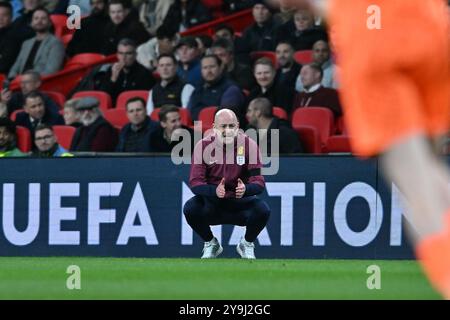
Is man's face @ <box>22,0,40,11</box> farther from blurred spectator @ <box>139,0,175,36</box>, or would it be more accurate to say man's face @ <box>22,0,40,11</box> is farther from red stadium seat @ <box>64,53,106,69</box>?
blurred spectator @ <box>139,0,175,36</box>

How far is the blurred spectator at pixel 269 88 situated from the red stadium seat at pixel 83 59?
3.64 meters

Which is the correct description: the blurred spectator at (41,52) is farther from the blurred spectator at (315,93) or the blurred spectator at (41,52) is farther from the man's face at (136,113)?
the blurred spectator at (315,93)

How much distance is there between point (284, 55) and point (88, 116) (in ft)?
9.14

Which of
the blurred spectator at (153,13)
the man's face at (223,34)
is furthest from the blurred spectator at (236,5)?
the man's face at (223,34)

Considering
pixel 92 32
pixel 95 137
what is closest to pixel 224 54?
pixel 95 137

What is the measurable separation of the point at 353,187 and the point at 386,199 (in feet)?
1.31

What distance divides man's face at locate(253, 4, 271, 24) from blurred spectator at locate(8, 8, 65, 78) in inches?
125

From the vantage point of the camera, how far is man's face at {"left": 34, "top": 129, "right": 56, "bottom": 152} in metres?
15.3

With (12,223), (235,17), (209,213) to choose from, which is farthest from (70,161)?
(235,17)

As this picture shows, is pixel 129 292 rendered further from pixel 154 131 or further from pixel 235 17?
pixel 235 17

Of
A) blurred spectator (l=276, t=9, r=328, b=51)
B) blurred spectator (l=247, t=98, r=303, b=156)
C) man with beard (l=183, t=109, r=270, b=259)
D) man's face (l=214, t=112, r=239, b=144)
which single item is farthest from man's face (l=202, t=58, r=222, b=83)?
man's face (l=214, t=112, r=239, b=144)

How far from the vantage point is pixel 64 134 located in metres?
16.7

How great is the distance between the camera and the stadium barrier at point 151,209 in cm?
1373

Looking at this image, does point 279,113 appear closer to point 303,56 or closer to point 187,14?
point 303,56
